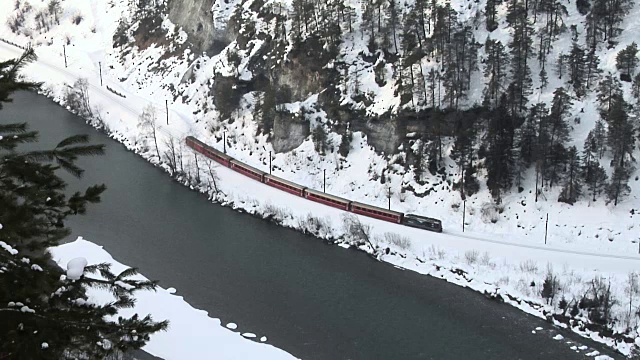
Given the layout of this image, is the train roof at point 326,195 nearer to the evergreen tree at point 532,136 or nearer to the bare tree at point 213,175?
the bare tree at point 213,175

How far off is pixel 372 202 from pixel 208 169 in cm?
1178

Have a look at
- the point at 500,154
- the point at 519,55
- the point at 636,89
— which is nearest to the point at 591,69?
the point at 636,89

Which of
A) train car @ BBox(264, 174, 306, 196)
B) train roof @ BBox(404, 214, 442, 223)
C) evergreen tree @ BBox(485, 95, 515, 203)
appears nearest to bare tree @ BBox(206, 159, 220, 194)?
train car @ BBox(264, 174, 306, 196)

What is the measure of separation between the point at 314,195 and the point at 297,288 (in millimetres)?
11221

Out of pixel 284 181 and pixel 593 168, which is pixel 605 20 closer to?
pixel 593 168

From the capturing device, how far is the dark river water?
3266 centimetres

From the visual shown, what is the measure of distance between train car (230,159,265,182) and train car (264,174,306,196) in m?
0.53

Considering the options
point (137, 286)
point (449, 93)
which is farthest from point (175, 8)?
point (137, 286)

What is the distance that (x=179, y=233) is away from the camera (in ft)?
143

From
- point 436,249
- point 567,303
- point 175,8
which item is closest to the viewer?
point 567,303

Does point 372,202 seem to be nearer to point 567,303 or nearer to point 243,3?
point 567,303

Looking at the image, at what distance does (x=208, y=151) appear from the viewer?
2124 inches

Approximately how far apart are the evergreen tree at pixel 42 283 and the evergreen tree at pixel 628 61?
43085 millimetres

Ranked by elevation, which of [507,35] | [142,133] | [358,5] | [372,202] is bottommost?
[372,202]
